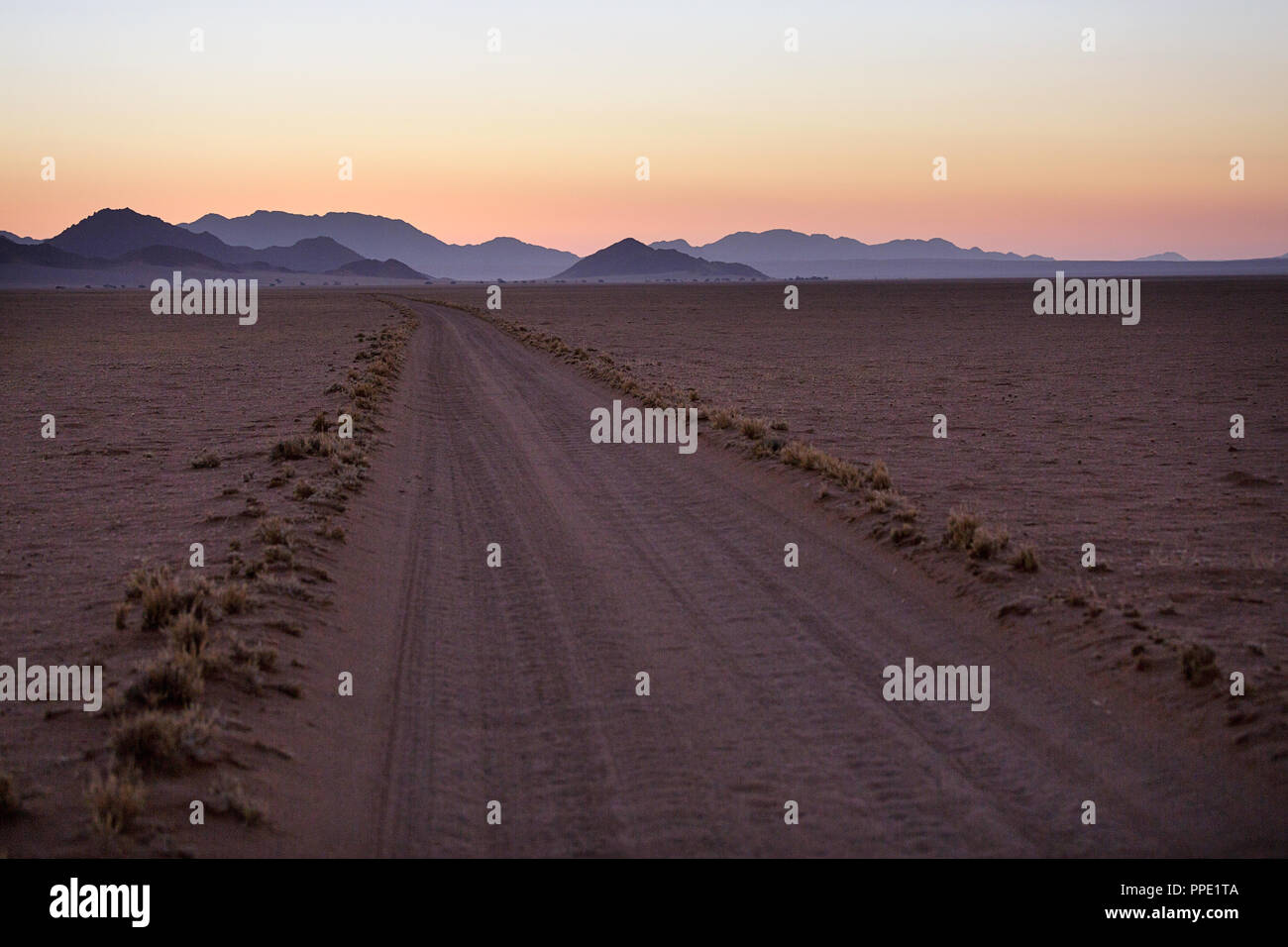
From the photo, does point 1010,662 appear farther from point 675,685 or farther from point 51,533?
point 51,533

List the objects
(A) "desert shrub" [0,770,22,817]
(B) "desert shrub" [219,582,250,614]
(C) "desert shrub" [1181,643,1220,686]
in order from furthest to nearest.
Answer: (B) "desert shrub" [219,582,250,614] < (C) "desert shrub" [1181,643,1220,686] < (A) "desert shrub" [0,770,22,817]

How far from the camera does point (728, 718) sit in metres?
6.57

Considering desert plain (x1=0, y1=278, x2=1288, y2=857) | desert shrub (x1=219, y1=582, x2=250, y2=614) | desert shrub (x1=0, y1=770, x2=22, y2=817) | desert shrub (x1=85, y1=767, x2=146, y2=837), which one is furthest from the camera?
desert shrub (x1=219, y1=582, x2=250, y2=614)

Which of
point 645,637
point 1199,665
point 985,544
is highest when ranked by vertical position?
point 985,544

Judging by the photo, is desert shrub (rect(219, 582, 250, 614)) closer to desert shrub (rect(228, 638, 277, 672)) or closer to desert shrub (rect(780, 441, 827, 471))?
desert shrub (rect(228, 638, 277, 672))

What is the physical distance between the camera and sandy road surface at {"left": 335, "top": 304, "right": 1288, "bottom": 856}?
5.22 metres

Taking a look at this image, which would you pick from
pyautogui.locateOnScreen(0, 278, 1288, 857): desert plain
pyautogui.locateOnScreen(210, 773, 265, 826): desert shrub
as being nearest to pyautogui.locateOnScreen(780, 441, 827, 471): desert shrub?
pyautogui.locateOnScreen(0, 278, 1288, 857): desert plain

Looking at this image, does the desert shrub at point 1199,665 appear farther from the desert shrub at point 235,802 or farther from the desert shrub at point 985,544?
the desert shrub at point 235,802

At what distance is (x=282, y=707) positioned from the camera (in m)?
6.66

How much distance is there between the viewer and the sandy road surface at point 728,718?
205 inches

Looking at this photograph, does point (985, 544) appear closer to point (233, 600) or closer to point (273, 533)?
point (233, 600)

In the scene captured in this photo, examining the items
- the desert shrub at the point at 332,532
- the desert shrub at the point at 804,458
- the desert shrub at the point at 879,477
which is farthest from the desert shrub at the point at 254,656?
the desert shrub at the point at 804,458

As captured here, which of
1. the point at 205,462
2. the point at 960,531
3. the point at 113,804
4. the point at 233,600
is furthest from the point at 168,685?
the point at 205,462

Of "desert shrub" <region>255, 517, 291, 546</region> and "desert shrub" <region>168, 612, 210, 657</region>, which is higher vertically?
"desert shrub" <region>255, 517, 291, 546</region>
